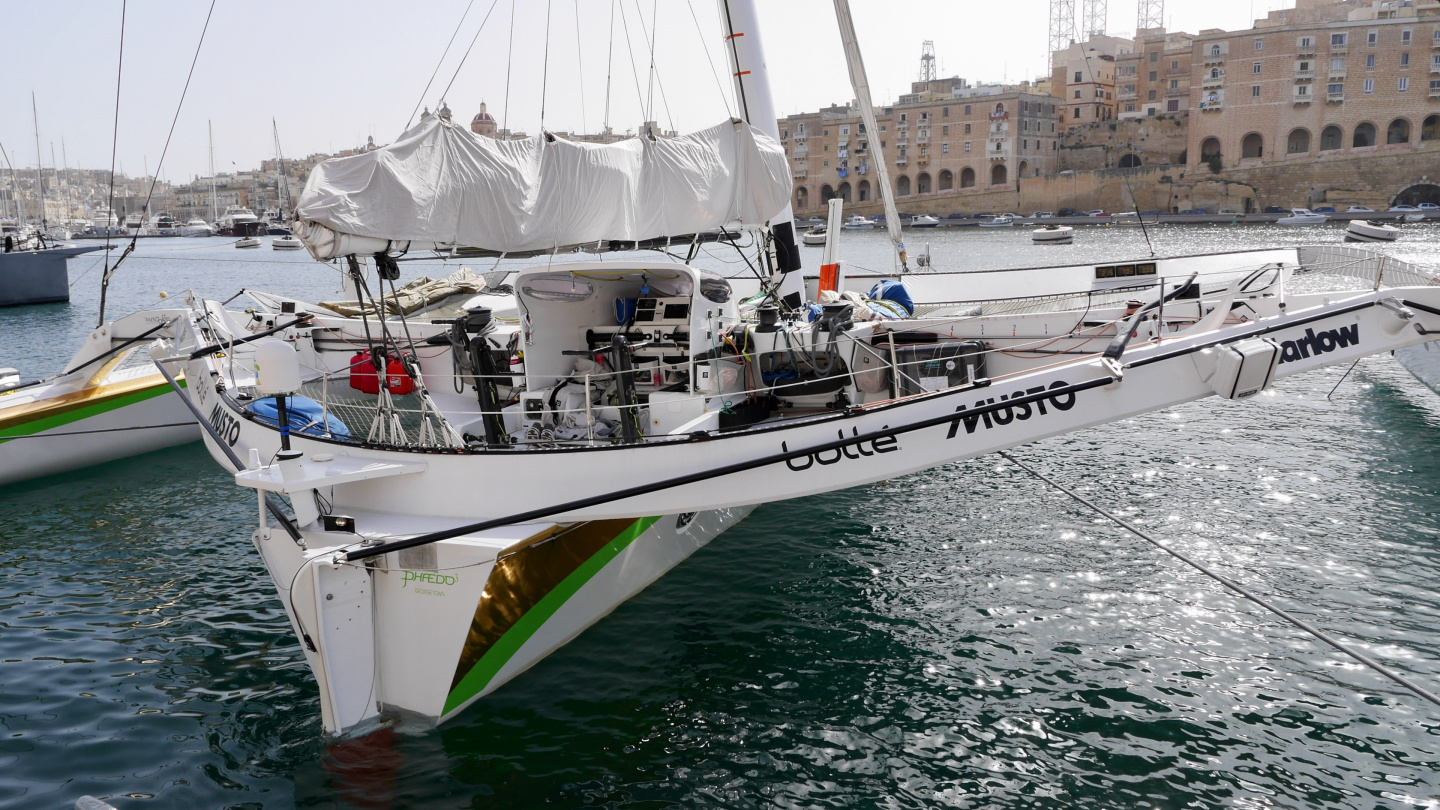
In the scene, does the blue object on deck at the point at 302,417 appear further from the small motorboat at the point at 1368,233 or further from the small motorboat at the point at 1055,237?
the small motorboat at the point at 1055,237

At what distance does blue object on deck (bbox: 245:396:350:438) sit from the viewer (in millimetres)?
7898

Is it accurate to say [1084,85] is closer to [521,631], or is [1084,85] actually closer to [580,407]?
[580,407]

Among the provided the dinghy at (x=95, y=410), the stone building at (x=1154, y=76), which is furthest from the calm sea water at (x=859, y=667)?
the stone building at (x=1154, y=76)

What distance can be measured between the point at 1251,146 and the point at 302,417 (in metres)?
90.9

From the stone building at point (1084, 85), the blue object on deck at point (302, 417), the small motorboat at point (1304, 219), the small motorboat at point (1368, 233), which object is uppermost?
the stone building at point (1084, 85)

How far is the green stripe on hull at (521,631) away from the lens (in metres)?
6.40

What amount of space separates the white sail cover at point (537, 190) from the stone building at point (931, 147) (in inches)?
3205

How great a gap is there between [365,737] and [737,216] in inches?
220

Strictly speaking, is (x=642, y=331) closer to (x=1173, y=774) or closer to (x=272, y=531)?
(x=272, y=531)

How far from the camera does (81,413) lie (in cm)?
1339

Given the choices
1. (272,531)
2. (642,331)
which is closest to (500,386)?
(642,331)

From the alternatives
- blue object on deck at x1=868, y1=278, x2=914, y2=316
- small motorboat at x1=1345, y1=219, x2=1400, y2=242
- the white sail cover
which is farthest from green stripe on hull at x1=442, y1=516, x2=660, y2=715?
small motorboat at x1=1345, y1=219, x2=1400, y2=242

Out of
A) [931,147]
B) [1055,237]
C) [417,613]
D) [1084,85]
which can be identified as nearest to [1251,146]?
[1084,85]

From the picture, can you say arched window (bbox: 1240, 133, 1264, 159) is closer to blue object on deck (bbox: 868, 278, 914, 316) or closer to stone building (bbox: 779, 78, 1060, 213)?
stone building (bbox: 779, 78, 1060, 213)
